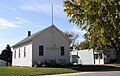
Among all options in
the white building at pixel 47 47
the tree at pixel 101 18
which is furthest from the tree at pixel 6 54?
the tree at pixel 101 18

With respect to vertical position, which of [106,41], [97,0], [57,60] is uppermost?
[97,0]

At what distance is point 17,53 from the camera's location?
44469mm

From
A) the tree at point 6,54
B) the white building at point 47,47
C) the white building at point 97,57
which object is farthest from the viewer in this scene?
the tree at point 6,54

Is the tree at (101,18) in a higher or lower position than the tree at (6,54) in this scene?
higher

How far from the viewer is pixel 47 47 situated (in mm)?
36938

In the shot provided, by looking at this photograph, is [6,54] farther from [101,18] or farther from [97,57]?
[101,18]

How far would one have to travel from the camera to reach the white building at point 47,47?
36.2 m

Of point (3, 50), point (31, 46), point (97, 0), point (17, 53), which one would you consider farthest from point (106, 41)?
point (3, 50)

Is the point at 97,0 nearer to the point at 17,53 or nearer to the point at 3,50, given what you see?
the point at 17,53

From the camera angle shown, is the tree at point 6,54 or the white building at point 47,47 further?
the tree at point 6,54

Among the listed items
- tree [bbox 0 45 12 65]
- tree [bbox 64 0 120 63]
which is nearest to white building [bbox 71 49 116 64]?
tree [bbox 64 0 120 63]

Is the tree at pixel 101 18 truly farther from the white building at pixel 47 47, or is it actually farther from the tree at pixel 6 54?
the tree at pixel 6 54

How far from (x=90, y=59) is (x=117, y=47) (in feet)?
35.6

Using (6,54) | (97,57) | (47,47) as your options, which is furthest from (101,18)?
(6,54)
